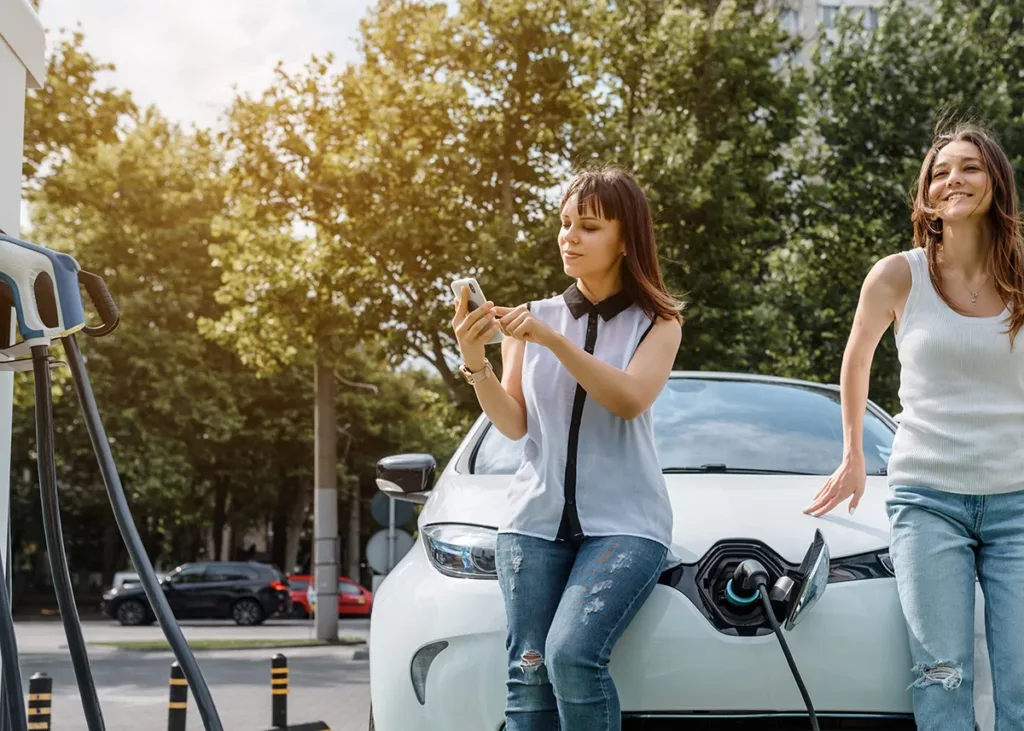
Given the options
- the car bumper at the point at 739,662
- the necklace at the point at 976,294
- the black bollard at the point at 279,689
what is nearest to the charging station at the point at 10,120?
the car bumper at the point at 739,662

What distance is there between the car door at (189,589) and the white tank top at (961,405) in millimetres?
29639

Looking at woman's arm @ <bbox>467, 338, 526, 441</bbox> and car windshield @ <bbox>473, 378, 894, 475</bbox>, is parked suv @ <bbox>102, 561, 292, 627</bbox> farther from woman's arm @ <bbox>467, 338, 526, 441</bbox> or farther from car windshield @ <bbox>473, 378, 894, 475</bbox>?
woman's arm @ <bbox>467, 338, 526, 441</bbox>

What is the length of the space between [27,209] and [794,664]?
26853 mm

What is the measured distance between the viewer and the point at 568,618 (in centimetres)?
271

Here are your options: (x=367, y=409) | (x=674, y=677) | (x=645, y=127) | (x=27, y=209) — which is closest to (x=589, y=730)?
(x=674, y=677)

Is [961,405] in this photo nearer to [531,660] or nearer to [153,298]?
[531,660]

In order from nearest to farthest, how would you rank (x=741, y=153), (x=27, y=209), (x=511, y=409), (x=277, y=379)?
(x=511, y=409) < (x=741, y=153) < (x=27, y=209) < (x=277, y=379)

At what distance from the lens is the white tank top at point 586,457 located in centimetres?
284

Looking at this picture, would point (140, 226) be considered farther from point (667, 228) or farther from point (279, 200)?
point (667, 228)

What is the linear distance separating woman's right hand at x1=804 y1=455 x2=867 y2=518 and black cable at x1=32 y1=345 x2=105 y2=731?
5.91ft

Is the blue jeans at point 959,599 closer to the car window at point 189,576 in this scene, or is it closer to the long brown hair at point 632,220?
the long brown hair at point 632,220

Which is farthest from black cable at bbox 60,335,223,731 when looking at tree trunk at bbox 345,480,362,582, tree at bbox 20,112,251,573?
tree trunk at bbox 345,480,362,582

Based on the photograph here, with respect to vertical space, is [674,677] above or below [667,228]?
below

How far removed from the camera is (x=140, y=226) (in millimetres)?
30672
